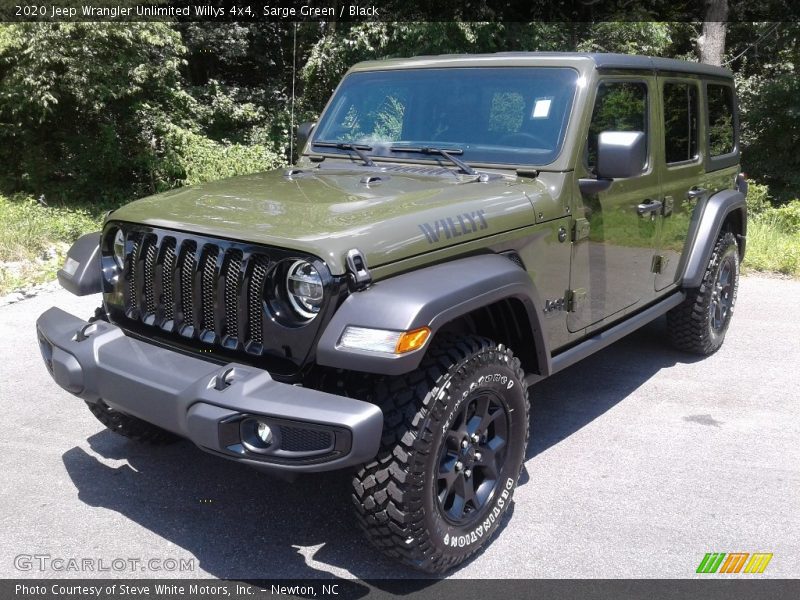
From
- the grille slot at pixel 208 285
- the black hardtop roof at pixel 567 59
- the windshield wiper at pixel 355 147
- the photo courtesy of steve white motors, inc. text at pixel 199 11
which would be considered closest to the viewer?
the grille slot at pixel 208 285

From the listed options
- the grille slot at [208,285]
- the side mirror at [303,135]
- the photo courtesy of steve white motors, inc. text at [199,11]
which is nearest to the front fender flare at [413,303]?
the grille slot at [208,285]

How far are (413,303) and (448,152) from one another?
1.42 m

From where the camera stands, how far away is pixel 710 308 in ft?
17.0

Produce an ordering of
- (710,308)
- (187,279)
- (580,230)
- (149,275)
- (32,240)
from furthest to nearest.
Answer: (32,240)
(710,308)
(580,230)
(149,275)
(187,279)

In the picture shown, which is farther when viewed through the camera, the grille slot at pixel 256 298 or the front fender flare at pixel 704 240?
the front fender flare at pixel 704 240

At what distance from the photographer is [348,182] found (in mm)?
3533

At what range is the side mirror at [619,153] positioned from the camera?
11.0 feet

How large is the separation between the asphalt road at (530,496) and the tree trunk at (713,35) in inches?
380

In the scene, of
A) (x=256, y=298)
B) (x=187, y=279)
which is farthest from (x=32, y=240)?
(x=256, y=298)

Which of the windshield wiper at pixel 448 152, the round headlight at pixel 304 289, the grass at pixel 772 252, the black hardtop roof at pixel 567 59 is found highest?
the black hardtop roof at pixel 567 59

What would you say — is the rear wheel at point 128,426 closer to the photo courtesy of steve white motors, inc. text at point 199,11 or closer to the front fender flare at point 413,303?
the front fender flare at point 413,303

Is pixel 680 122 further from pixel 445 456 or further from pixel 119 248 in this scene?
pixel 119 248

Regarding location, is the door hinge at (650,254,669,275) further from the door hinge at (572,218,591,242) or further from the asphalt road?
the door hinge at (572,218,591,242)

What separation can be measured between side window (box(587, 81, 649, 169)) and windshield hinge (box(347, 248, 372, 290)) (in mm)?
1553
